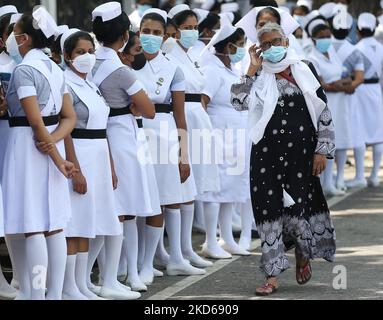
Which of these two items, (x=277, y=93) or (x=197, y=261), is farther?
(x=197, y=261)

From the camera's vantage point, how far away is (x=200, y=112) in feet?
35.5

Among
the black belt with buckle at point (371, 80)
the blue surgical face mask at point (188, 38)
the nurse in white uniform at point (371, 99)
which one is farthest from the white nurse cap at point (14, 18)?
A: the black belt with buckle at point (371, 80)

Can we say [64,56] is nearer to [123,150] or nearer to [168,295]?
[123,150]

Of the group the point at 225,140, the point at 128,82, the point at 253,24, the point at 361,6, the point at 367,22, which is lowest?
the point at 225,140

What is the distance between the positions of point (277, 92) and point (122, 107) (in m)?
1.11

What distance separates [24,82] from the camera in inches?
316

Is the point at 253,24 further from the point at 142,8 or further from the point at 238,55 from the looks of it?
the point at 142,8

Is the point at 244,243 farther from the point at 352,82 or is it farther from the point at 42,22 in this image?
the point at 352,82

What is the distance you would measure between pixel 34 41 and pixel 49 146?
27.3 inches

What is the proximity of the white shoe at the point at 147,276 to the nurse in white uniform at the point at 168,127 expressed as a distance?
351 millimetres

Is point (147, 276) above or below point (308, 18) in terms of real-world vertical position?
below

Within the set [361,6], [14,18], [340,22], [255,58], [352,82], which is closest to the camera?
[14,18]

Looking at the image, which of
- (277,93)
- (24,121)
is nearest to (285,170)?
(277,93)

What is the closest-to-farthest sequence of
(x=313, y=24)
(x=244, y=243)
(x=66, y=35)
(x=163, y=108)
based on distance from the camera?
(x=66, y=35), (x=163, y=108), (x=244, y=243), (x=313, y=24)
